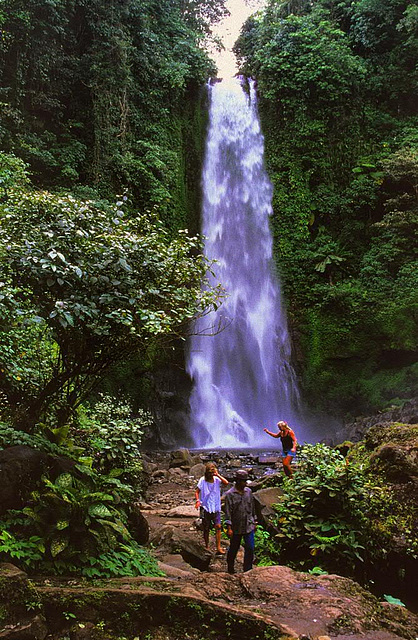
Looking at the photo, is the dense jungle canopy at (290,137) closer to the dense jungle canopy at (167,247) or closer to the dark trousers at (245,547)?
the dense jungle canopy at (167,247)

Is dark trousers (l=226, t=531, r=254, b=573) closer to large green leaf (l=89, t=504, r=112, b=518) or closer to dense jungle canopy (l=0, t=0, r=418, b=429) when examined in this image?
large green leaf (l=89, t=504, r=112, b=518)

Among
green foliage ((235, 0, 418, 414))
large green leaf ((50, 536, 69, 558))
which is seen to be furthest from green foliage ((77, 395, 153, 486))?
green foliage ((235, 0, 418, 414))

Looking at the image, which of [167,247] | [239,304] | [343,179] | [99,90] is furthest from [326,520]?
[343,179]

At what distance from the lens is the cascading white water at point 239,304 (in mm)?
17844

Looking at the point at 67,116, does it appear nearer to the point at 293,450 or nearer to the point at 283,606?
the point at 293,450

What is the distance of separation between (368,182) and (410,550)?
18026mm

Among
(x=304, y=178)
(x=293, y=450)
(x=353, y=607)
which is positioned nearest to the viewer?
(x=353, y=607)

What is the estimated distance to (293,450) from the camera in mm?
8398

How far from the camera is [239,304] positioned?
19859mm

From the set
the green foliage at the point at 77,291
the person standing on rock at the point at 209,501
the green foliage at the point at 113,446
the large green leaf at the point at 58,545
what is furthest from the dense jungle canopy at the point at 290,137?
the large green leaf at the point at 58,545

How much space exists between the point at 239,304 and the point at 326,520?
14737 millimetres

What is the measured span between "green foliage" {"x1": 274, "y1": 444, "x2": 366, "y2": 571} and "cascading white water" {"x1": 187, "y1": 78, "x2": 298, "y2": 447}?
11.1 m

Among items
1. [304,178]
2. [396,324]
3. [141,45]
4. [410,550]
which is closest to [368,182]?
[304,178]

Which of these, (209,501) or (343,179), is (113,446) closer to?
(209,501)
